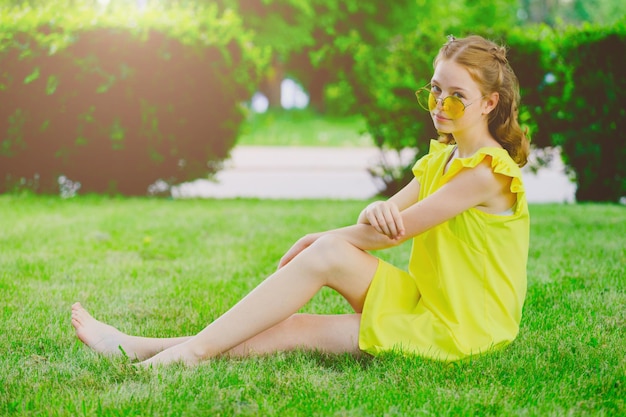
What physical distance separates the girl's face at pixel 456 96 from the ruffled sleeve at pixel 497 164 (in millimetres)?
147

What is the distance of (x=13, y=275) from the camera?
4.69m

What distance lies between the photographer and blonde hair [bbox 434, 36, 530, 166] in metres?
2.93

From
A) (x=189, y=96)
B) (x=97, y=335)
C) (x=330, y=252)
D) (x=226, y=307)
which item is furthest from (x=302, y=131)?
(x=330, y=252)

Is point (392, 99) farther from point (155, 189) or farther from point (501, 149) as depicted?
point (501, 149)

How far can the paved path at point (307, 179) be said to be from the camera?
10609 mm

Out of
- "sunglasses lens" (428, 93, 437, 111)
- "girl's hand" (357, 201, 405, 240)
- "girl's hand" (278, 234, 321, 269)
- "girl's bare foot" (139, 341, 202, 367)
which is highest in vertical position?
"sunglasses lens" (428, 93, 437, 111)

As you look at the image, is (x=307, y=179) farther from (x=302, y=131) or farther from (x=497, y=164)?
(x=302, y=131)

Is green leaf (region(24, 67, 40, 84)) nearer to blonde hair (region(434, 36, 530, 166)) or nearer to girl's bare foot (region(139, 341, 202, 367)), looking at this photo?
girl's bare foot (region(139, 341, 202, 367))

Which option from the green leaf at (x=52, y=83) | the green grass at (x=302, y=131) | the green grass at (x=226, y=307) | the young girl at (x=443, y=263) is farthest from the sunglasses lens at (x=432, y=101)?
the green grass at (x=302, y=131)

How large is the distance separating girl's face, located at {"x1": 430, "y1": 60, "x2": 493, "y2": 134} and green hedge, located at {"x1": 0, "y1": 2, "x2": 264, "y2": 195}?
6.14 metres

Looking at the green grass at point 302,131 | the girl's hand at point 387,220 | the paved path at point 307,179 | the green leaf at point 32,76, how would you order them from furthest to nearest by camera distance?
the green grass at point 302,131 < the paved path at point 307,179 < the green leaf at point 32,76 < the girl's hand at point 387,220

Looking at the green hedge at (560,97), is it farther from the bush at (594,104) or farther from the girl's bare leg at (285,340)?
the girl's bare leg at (285,340)

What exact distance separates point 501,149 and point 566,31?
21.0 feet

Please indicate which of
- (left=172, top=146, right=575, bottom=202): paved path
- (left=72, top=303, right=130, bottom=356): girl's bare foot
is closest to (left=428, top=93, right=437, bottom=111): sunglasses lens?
(left=72, top=303, right=130, bottom=356): girl's bare foot
